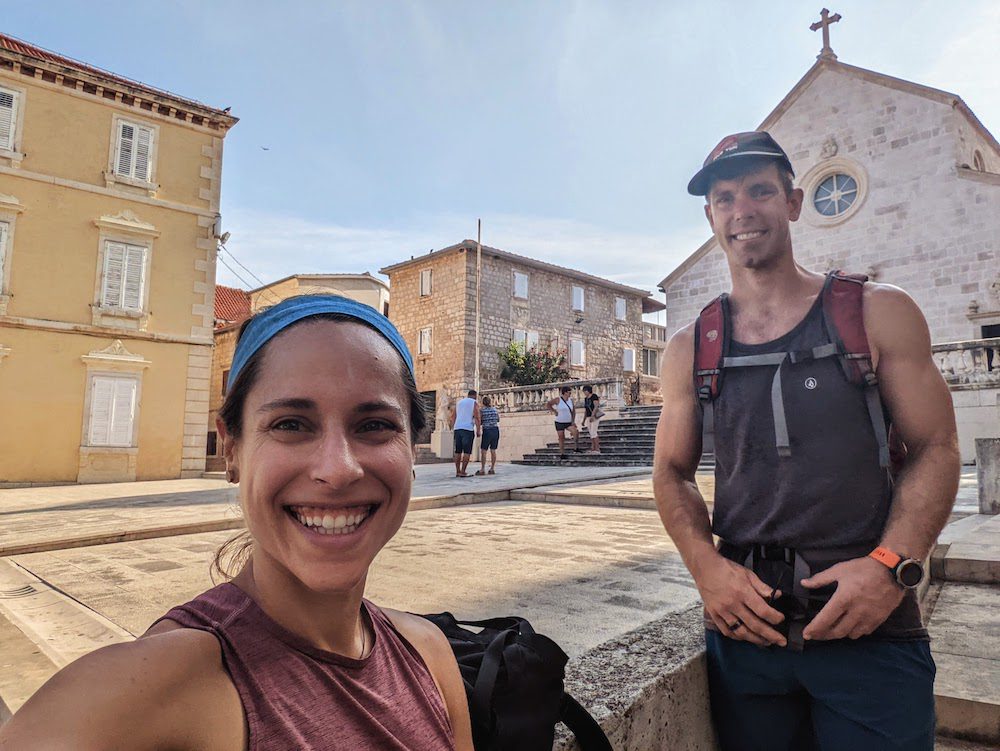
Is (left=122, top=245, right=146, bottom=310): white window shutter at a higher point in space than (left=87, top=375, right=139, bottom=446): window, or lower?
higher

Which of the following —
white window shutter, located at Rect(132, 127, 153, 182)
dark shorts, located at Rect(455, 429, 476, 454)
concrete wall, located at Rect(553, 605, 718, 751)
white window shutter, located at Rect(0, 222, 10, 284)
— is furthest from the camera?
white window shutter, located at Rect(132, 127, 153, 182)

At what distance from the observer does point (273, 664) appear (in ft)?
2.92

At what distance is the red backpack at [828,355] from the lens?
4.76 ft

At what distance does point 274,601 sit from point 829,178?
21.3 m

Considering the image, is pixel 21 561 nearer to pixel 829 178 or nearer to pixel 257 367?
pixel 257 367

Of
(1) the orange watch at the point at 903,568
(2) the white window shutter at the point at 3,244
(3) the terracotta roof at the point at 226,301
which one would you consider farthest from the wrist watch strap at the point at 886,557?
(3) the terracotta roof at the point at 226,301

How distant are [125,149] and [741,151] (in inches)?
701

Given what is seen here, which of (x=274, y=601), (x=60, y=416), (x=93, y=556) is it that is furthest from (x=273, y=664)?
(x=60, y=416)

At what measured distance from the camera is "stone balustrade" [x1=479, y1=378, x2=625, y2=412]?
18.6 m

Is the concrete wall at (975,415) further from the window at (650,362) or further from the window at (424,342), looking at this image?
the window at (650,362)

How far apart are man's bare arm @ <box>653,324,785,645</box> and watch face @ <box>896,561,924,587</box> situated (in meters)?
0.27

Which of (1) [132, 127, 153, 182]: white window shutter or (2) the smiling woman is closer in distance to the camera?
(2) the smiling woman

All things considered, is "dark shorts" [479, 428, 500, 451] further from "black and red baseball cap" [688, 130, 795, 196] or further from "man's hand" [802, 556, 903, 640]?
"man's hand" [802, 556, 903, 640]

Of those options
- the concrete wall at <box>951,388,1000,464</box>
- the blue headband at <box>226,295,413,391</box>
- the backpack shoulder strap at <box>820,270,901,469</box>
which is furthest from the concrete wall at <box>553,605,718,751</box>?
the concrete wall at <box>951,388,1000,464</box>
